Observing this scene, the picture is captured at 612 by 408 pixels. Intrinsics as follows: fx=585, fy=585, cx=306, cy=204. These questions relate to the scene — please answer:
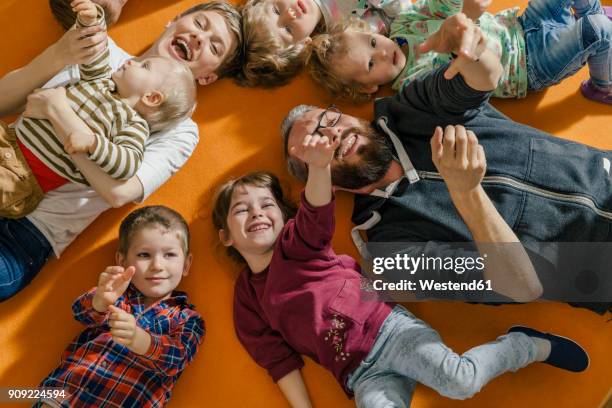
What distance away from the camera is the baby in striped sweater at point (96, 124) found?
4.83ft

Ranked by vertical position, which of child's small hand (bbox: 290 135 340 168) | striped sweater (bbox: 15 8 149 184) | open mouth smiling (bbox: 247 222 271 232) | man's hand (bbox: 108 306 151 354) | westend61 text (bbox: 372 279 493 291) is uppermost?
striped sweater (bbox: 15 8 149 184)

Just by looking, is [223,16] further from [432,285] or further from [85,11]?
[432,285]

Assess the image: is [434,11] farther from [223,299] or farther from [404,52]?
[223,299]

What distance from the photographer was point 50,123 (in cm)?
149

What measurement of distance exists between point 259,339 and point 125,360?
35 centimetres

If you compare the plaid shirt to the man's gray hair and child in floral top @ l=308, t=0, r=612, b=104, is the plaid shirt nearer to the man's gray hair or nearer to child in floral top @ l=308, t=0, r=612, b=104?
the man's gray hair

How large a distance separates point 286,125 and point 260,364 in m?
0.67

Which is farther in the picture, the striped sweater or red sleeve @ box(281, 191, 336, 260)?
the striped sweater

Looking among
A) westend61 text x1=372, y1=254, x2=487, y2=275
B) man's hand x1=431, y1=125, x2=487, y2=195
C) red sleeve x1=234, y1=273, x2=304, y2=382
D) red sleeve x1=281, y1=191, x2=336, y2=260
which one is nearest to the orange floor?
red sleeve x1=234, y1=273, x2=304, y2=382

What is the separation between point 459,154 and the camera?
125 centimetres

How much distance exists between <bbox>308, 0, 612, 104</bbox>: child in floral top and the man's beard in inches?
10.4

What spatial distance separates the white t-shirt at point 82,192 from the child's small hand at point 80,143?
0.63 feet

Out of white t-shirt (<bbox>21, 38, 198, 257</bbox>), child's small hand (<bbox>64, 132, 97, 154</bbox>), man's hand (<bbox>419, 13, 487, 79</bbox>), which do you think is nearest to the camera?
man's hand (<bbox>419, 13, 487, 79</bbox>)

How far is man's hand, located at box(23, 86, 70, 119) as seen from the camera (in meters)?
1.44
